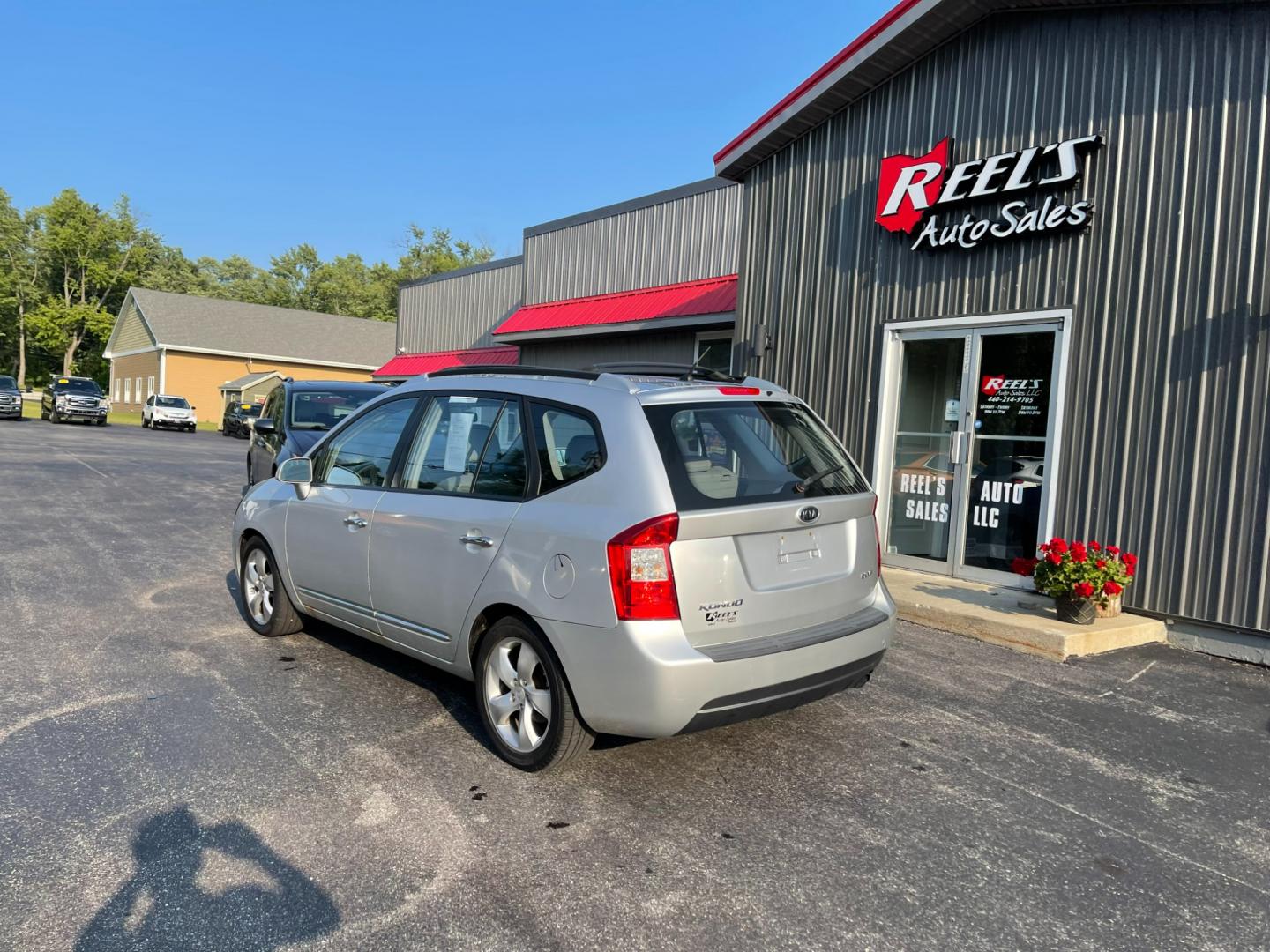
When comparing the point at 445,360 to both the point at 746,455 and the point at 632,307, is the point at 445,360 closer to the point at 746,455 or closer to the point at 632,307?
the point at 632,307

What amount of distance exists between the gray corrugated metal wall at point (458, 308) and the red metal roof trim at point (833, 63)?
11.7 meters

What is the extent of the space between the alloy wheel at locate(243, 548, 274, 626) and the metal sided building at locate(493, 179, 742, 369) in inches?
319

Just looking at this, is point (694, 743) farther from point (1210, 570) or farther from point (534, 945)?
point (1210, 570)

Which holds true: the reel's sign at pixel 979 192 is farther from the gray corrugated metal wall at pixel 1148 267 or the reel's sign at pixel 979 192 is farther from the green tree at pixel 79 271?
the green tree at pixel 79 271

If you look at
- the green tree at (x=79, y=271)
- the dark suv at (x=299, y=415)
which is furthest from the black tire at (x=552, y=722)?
the green tree at (x=79, y=271)

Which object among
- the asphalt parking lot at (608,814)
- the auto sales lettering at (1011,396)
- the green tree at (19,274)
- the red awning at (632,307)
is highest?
the green tree at (19,274)

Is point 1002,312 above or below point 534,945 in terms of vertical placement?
above

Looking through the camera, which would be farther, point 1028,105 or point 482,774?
point 1028,105

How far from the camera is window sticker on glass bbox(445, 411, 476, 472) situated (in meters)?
4.44

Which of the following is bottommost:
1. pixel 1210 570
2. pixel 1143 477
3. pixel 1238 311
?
pixel 1210 570

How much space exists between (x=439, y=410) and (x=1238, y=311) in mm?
5731

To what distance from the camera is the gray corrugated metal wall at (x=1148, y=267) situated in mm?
6449

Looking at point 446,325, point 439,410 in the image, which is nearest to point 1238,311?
point 439,410

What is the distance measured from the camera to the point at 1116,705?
17.2 feet
